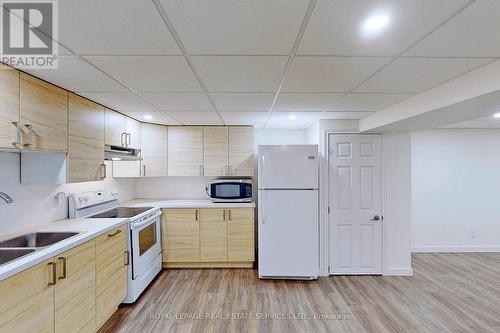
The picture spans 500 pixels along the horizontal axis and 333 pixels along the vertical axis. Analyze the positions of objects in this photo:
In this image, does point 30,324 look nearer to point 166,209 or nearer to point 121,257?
point 121,257

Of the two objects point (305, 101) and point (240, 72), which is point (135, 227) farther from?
point (305, 101)

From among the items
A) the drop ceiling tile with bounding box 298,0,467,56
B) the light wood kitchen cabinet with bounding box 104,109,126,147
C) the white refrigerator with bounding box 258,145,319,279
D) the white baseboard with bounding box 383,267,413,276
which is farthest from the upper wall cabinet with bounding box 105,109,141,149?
the white baseboard with bounding box 383,267,413,276

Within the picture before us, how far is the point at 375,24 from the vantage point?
125 cm

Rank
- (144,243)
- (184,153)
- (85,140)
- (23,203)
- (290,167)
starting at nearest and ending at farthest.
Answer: (23,203) < (85,140) < (144,243) < (290,167) < (184,153)

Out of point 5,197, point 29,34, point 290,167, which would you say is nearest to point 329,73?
point 290,167

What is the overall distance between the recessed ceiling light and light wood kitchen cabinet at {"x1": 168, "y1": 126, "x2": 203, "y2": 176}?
3179mm

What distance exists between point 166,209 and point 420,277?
12.0 feet

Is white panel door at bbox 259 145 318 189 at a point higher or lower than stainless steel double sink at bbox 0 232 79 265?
higher

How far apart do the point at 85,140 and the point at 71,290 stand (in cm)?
137

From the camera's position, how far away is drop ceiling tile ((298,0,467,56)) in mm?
1104

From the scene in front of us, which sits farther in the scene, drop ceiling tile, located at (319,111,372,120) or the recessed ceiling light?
drop ceiling tile, located at (319,111,372,120)

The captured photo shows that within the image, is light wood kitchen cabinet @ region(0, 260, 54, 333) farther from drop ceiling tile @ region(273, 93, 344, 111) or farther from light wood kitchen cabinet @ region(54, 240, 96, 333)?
drop ceiling tile @ region(273, 93, 344, 111)

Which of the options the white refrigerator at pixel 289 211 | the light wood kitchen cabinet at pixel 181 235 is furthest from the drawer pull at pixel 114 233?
the white refrigerator at pixel 289 211

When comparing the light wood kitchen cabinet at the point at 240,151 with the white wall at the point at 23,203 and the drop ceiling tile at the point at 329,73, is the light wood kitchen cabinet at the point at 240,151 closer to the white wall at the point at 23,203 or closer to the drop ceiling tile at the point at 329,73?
the drop ceiling tile at the point at 329,73
